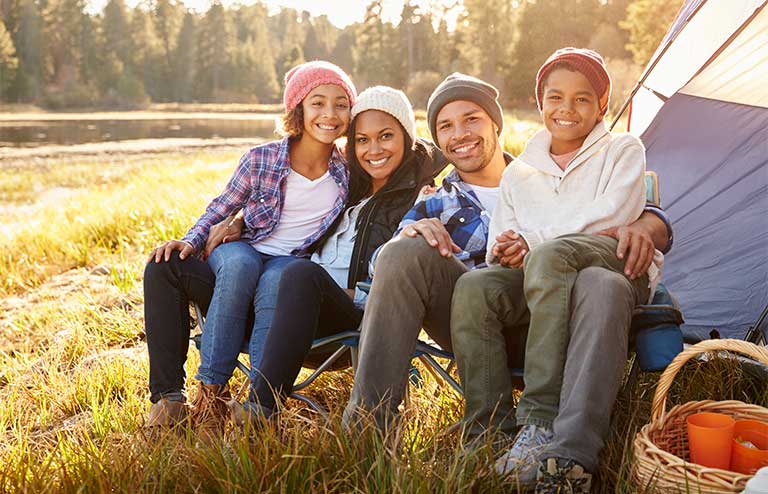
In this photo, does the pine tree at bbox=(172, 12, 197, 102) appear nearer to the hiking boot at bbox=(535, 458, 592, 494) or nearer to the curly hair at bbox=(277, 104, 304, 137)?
the curly hair at bbox=(277, 104, 304, 137)

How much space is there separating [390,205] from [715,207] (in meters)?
1.53

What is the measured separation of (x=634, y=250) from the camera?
2.06 metres

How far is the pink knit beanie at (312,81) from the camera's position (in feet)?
9.41

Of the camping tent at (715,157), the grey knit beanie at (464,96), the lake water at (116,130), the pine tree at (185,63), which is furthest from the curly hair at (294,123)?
the pine tree at (185,63)

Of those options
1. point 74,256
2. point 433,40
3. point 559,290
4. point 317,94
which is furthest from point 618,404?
point 433,40

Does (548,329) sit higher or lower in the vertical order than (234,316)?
higher

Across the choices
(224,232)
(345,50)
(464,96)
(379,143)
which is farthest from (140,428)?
(345,50)

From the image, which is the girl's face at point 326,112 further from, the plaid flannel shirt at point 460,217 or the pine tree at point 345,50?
the pine tree at point 345,50

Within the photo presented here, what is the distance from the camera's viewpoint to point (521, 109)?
90.7 feet

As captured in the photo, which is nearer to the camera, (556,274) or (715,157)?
(556,274)

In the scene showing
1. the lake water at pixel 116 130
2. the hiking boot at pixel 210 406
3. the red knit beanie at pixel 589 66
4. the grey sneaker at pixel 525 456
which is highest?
the red knit beanie at pixel 589 66

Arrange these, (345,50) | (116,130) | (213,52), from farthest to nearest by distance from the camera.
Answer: (345,50), (213,52), (116,130)

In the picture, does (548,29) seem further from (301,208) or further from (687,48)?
(301,208)

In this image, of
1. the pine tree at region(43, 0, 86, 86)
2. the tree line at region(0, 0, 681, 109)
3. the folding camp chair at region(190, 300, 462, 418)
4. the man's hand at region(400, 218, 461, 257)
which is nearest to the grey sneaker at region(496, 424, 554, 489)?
the folding camp chair at region(190, 300, 462, 418)
